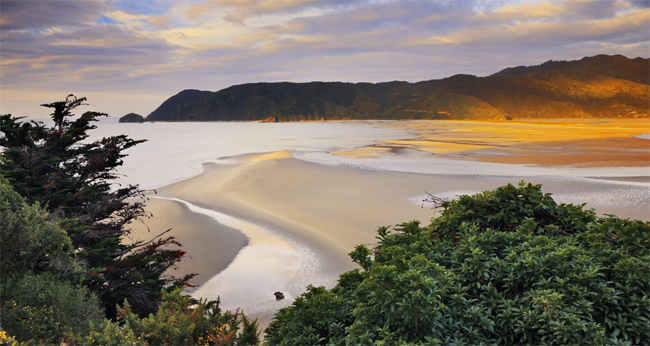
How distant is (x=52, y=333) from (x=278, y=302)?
4.49m

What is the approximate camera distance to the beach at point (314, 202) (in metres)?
9.71

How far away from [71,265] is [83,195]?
3157mm

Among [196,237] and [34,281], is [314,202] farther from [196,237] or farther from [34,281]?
[34,281]

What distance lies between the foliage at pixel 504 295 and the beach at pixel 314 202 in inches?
190

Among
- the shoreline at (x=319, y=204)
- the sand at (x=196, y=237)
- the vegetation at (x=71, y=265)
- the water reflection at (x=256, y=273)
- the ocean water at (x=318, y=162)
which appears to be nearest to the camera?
the vegetation at (x=71, y=265)

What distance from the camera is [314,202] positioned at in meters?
16.0

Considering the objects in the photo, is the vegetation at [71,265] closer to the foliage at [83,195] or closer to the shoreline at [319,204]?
the foliage at [83,195]

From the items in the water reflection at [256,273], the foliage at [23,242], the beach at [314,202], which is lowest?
the water reflection at [256,273]

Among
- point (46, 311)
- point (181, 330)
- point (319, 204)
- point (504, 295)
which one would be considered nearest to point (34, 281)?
point (46, 311)

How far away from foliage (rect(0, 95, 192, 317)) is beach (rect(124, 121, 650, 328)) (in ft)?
6.45

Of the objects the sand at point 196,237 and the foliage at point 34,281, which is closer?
the foliage at point 34,281

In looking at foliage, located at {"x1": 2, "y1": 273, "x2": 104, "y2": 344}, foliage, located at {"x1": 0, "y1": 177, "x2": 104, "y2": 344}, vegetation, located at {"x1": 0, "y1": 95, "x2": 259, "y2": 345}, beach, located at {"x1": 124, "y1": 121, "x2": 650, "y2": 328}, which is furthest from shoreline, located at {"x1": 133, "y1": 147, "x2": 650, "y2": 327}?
foliage, located at {"x1": 0, "y1": 177, "x2": 104, "y2": 344}

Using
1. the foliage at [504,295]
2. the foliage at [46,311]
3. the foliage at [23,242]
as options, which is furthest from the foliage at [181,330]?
the foliage at [23,242]

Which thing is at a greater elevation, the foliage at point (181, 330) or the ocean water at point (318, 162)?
the foliage at point (181, 330)
